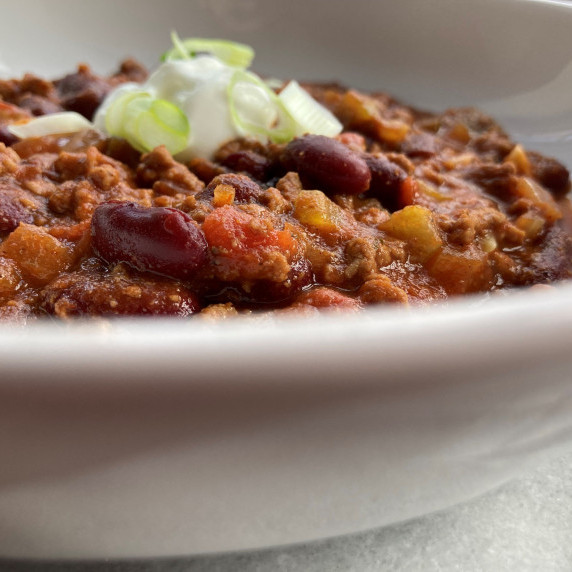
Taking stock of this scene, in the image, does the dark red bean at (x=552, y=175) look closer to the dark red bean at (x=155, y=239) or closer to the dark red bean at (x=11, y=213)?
the dark red bean at (x=155, y=239)

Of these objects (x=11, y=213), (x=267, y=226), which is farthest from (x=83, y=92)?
(x=267, y=226)

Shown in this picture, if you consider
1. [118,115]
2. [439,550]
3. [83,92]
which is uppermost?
[118,115]

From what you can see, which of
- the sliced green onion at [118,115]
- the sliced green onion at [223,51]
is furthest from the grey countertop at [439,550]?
the sliced green onion at [223,51]

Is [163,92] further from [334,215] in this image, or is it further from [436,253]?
[436,253]

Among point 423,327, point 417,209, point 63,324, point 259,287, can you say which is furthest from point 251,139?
point 423,327

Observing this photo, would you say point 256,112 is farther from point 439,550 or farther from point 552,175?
point 439,550

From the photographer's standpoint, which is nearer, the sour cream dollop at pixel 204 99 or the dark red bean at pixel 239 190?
the dark red bean at pixel 239 190

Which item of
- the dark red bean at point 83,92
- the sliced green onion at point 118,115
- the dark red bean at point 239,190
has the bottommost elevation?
the dark red bean at point 83,92

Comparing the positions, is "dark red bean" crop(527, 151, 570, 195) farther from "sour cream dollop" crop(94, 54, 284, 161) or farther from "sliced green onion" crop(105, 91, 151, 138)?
"sliced green onion" crop(105, 91, 151, 138)
